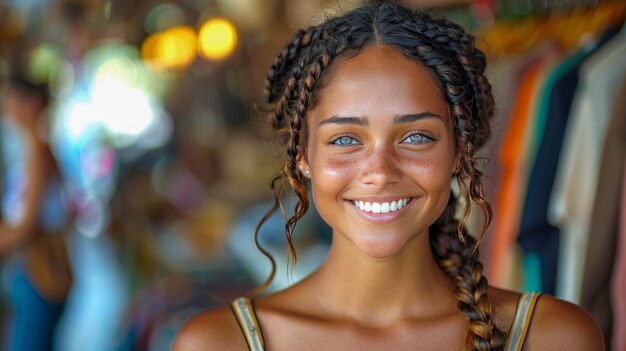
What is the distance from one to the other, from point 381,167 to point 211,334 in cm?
52

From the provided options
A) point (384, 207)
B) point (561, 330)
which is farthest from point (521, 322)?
point (384, 207)

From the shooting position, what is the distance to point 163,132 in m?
5.51

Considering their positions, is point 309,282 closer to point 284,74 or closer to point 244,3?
point 284,74

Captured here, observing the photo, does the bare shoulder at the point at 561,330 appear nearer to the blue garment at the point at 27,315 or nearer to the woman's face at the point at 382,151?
the woman's face at the point at 382,151

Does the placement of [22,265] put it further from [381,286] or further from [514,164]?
[381,286]

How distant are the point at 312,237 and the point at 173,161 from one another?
1083mm

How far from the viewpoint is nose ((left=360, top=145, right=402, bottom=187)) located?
1.86 meters

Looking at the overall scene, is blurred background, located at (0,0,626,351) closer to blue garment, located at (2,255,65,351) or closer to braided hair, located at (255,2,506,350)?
blue garment, located at (2,255,65,351)

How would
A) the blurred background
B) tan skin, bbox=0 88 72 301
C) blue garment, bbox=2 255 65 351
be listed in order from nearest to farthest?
1. blue garment, bbox=2 255 65 351
2. tan skin, bbox=0 88 72 301
3. the blurred background

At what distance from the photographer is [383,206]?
1.89 metres

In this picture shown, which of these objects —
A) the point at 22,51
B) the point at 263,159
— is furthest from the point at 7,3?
the point at 263,159

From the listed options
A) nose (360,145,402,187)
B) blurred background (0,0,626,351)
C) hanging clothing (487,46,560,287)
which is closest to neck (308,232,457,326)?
nose (360,145,402,187)

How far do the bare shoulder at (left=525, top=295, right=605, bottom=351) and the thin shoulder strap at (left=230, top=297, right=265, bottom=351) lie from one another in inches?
22.4

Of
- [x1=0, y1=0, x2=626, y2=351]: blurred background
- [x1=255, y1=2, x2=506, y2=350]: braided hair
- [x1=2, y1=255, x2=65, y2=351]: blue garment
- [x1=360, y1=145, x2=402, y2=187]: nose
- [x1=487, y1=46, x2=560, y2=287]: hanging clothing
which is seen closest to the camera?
[x1=360, y1=145, x2=402, y2=187]: nose
